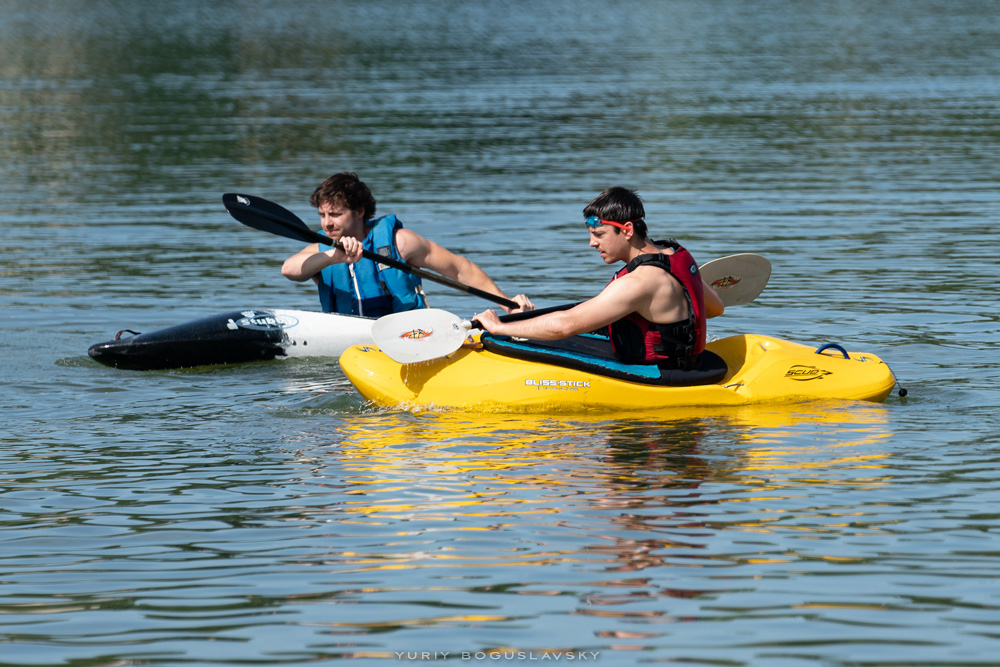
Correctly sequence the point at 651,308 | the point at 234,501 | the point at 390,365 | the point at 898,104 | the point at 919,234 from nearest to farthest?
1. the point at 234,501
2. the point at 651,308
3. the point at 390,365
4. the point at 919,234
5. the point at 898,104

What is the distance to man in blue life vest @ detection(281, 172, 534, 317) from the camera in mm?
8430

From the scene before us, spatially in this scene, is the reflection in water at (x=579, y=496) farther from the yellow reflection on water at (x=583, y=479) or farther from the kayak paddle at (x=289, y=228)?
the kayak paddle at (x=289, y=228)

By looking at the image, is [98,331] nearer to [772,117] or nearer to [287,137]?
[287,137]

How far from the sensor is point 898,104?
24.3 m

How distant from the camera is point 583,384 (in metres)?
7.45

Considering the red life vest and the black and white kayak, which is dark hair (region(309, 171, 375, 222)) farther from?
the red life vest

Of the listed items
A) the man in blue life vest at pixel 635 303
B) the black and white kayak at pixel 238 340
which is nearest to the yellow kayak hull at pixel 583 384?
the man in blue life vest at pixel 635 303

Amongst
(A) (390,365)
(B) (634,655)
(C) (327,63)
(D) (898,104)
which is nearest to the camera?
(B) (634,655)

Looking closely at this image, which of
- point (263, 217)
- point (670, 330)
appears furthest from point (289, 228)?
point (670, 330)

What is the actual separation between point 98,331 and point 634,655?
7027 mm

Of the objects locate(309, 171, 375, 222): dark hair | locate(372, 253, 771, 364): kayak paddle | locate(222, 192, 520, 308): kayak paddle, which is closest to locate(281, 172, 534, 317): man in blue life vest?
locate(309, 171, 375, 222): dark hair

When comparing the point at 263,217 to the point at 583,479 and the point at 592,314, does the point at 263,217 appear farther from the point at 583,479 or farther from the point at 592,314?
the point at 583,479

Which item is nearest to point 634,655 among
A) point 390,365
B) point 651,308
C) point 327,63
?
point 651,308

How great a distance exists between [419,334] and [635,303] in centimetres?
125
